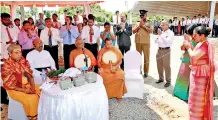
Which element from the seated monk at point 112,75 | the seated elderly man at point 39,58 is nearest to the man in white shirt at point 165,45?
the seated monk at point 112,75

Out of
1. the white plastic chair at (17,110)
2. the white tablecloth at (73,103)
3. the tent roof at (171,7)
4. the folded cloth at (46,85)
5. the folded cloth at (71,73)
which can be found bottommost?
the white plastic chair at (17,110)

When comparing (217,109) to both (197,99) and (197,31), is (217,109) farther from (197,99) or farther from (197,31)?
(197,31)

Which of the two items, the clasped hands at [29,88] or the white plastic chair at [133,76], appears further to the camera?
the white plastic chair at [133,76]

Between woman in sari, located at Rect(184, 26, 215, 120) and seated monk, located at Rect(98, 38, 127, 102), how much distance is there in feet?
4.98

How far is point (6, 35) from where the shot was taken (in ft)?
20.5

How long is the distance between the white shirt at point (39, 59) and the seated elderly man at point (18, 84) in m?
0.94

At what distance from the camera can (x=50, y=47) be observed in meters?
6.68

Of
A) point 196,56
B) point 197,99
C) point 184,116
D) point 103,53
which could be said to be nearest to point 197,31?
point 196,56

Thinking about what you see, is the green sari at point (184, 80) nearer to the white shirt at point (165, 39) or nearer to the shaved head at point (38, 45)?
the white shirt at point (165, 39)

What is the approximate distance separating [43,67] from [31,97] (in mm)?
1292

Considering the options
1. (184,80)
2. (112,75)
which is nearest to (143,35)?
(184,80)

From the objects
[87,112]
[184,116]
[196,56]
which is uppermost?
[196,56]

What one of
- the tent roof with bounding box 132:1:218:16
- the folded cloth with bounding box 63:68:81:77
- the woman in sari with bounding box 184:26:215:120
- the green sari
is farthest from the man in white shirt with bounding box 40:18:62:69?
the tent roof with bounding box 132:1:218:16

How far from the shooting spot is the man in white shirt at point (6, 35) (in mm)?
6129
